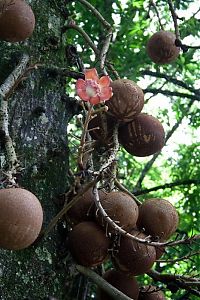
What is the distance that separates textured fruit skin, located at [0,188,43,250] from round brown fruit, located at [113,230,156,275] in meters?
0.48

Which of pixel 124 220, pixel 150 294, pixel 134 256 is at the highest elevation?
pixel 124 220

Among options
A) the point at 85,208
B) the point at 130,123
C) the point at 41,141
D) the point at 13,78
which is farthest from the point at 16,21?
the point at 85,208

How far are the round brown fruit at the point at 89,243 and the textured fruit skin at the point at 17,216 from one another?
411mm

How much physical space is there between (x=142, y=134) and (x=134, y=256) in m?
0.46

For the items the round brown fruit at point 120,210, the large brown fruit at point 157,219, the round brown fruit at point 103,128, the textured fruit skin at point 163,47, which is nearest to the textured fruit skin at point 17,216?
the round brown fruit at point 120,210

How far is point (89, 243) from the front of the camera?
5.17 ft

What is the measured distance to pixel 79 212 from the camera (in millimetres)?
1645

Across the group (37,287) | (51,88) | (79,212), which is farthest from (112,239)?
(51,88)

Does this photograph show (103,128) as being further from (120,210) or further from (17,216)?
(17,216)

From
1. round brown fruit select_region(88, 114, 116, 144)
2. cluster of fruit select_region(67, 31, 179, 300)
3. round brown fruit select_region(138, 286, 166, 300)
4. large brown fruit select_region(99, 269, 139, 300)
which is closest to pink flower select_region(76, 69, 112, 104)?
cluster of fruit select_region(67, 31, 179, 300)

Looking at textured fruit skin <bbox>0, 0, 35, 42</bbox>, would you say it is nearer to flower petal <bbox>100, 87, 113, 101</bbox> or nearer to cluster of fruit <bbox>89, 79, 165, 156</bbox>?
cluster of fruit <bbox>89, 79, 165, 156</bbox>

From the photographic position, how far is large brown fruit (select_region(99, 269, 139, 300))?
5.67 feet

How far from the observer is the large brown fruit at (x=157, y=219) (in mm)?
1643

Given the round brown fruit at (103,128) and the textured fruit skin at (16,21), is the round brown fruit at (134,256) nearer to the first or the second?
the round brown fruit at (103,128)
